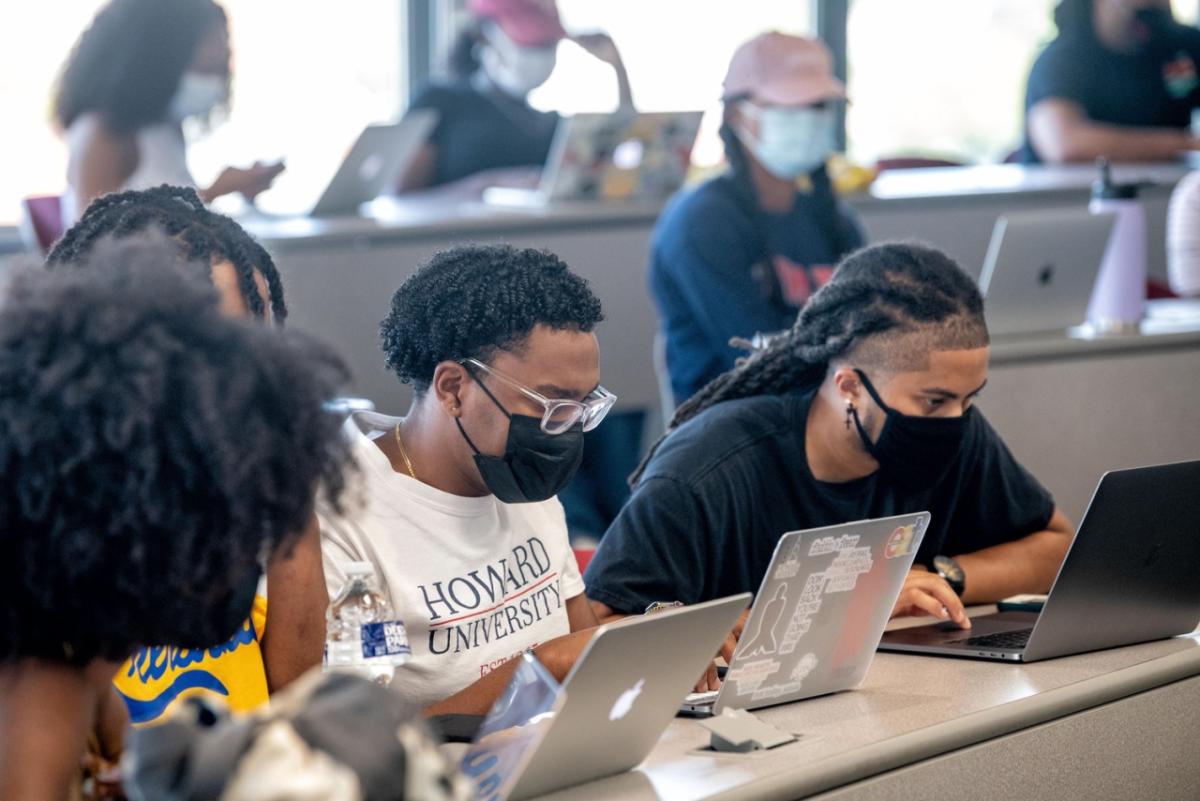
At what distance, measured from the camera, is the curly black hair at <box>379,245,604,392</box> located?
5.69ft

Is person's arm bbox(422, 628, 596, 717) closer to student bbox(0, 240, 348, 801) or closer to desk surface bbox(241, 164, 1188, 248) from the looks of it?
student bbox(0, 240, 348, 801)

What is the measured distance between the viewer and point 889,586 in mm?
1666

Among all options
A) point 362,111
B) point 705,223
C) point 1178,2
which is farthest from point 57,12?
point 1178,2

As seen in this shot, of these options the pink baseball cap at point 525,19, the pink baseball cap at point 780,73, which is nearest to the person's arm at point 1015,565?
the pink baseball cap at point 780,73

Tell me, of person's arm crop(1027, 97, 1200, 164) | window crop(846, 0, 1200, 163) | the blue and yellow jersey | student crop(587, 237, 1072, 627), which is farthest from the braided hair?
window crop(846, 0, 1200, 163)

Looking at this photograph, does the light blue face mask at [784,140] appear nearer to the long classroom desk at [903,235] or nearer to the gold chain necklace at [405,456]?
the long classroom desk at [903,235]

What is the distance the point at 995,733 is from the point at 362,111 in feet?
14.6

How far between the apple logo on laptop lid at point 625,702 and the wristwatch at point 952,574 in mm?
914

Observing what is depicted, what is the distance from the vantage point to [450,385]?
1748mm

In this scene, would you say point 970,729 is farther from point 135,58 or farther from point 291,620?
point 135,58

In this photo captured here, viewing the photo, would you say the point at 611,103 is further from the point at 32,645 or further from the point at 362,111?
the point at 32,645

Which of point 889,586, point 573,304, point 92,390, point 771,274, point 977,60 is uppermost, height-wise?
point 92,390

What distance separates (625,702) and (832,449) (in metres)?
0.89

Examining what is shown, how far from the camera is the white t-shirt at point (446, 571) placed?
5.45 feet
